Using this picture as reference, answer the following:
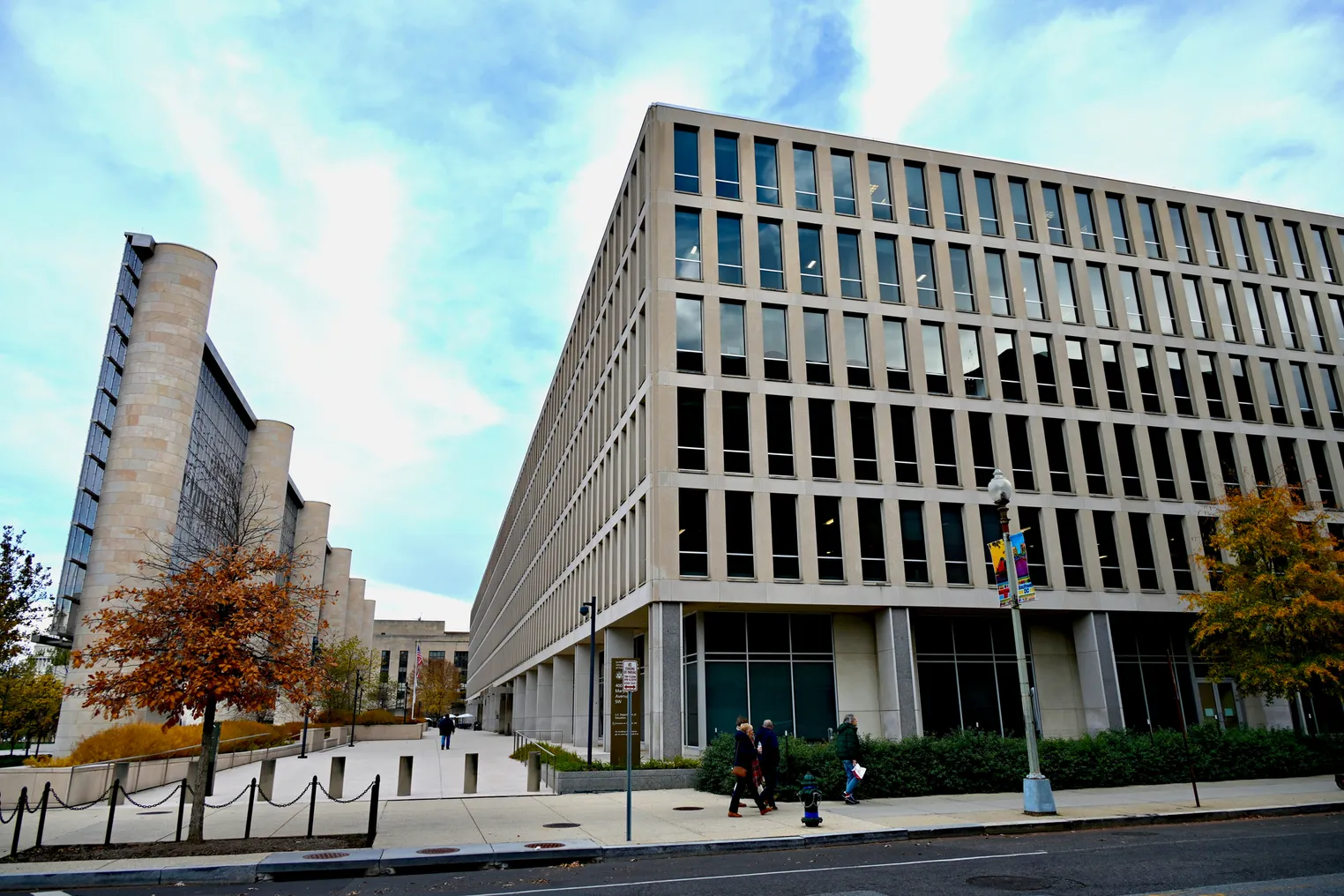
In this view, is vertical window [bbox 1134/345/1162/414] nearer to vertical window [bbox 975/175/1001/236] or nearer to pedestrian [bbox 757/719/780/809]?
vertical window [bbox 975/175/1001/236]

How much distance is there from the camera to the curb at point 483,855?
11.6 m

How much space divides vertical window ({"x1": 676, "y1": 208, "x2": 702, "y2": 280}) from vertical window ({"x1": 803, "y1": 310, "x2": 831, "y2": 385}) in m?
4.35

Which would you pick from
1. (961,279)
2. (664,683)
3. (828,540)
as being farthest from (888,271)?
(664,683)

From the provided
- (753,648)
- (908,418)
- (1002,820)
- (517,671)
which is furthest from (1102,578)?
(517,671)

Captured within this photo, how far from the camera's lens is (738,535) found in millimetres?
28047

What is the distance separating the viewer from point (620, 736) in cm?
2328

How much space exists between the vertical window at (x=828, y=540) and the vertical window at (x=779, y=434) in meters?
1.59

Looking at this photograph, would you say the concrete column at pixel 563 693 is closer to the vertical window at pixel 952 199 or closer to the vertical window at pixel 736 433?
the vertical window at pixel 736 433

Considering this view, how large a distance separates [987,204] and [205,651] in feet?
106

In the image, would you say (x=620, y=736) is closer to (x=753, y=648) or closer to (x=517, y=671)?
(x=753, y=648)

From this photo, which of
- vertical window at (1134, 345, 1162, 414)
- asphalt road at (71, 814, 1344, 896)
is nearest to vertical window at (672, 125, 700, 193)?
vertical window at (1134, 345, 1162, 414)

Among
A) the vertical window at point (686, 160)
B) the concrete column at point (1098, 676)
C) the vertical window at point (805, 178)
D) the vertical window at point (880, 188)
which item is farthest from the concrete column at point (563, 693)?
the vertical window at point (880, 188)

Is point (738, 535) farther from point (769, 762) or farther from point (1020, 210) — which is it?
point (1020, 210)

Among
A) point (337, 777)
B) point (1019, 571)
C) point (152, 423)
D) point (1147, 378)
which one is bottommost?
point (337, 777)
